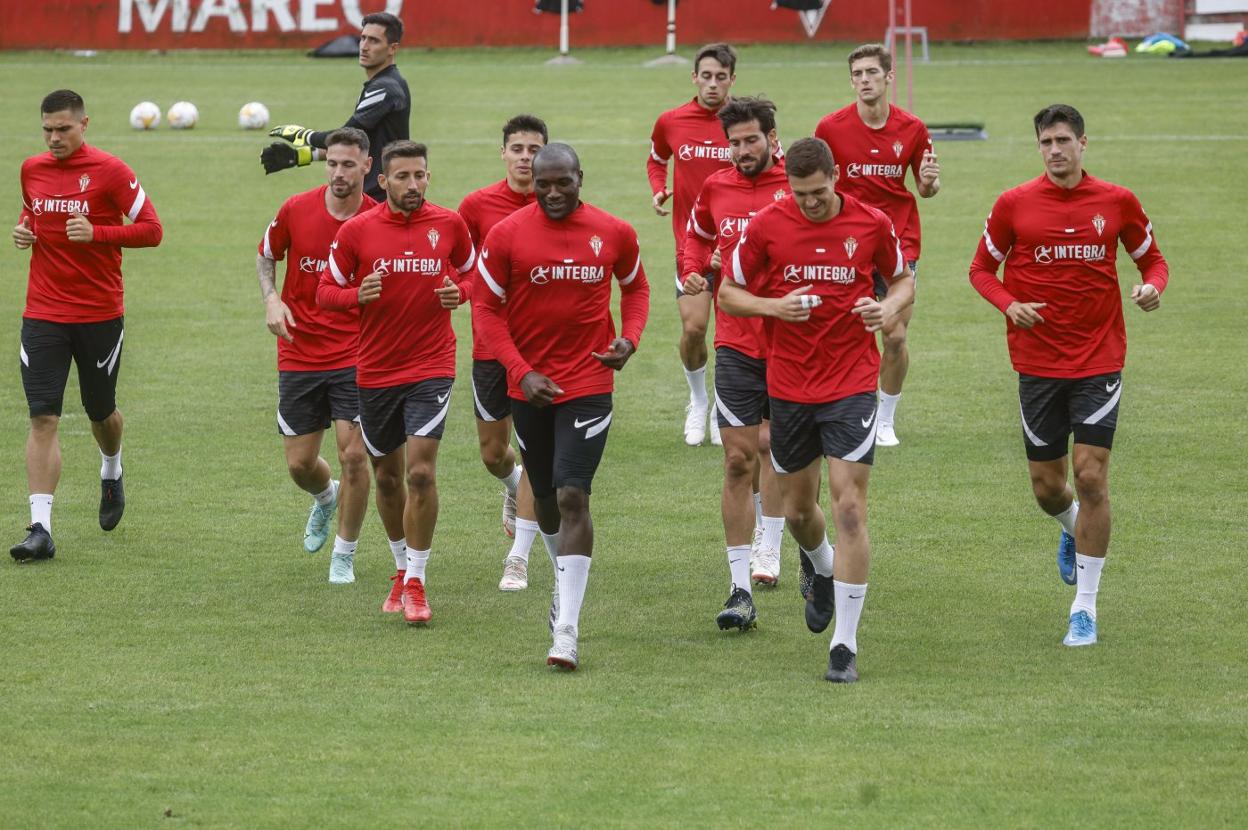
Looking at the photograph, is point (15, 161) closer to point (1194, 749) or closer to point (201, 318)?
point (201, 318)

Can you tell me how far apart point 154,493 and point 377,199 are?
108 inches

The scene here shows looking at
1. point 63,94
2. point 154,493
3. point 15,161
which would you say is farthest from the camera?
point 15,161

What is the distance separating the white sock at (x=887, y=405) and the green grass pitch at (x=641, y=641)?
282 mm

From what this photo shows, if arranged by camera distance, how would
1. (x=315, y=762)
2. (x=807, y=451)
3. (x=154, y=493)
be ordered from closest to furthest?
(x=315, y=762), (x=807, y=451), (x=154, y=493)

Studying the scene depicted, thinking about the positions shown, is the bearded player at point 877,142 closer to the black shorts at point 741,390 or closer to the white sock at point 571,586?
the black shorts at point 741,390

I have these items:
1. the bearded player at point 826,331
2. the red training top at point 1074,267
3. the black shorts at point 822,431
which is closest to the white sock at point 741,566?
the bearded player at point 826,331

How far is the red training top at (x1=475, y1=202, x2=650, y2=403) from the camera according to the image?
875cm

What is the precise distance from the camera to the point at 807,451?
8727 mm

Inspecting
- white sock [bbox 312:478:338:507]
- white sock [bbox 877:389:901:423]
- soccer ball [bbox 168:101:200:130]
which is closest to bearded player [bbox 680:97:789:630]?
white sock [bbox 312:478:338:507]

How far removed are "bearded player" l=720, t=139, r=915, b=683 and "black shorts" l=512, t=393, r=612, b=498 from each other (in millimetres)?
838

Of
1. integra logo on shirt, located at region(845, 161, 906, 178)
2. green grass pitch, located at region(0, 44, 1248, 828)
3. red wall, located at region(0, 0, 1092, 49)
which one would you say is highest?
red wall, located at region(0, 0, 1092, 49)

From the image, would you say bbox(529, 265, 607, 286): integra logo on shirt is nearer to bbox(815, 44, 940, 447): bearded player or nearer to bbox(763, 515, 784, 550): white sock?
bbox(763, 515, 784, 550): white sock

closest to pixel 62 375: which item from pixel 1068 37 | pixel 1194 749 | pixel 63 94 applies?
pixel 63 94

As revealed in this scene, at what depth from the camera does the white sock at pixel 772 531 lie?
1005 centimetres
